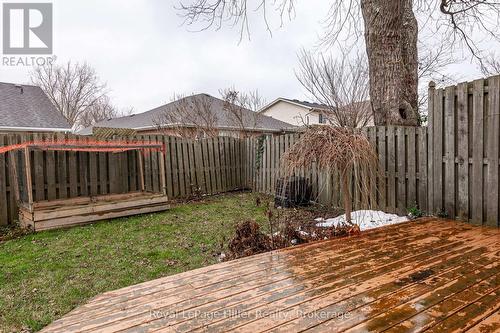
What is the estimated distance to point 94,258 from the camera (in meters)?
3.67

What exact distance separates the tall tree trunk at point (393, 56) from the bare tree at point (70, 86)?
84.2 ft

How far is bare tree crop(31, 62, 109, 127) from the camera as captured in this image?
24922 millimetres

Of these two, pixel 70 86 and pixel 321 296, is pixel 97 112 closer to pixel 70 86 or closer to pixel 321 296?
pixel 70 86

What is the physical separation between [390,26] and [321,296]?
→ 187 inches

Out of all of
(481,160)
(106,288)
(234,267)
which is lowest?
(106,288)

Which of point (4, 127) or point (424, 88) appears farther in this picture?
point (424, 88)

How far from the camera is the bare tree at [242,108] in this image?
13.5 m

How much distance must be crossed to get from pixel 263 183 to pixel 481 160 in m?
5.16

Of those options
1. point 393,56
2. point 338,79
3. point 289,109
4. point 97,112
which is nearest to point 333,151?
Result: point 393,56

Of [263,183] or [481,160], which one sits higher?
[481,160]

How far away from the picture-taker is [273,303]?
1813mm

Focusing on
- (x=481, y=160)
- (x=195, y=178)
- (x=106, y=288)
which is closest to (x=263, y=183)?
(x=195, y=178)

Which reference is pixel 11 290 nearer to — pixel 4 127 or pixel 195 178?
pixel 195 178

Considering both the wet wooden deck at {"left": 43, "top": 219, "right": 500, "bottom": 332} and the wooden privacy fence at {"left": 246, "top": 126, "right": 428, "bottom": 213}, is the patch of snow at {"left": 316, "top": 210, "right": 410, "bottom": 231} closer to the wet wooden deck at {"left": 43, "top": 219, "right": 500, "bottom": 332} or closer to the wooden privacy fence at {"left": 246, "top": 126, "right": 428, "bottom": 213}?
the wooden privacy fence at {"left": 246, "top": 126, "right": 428, "bottom": 213}
